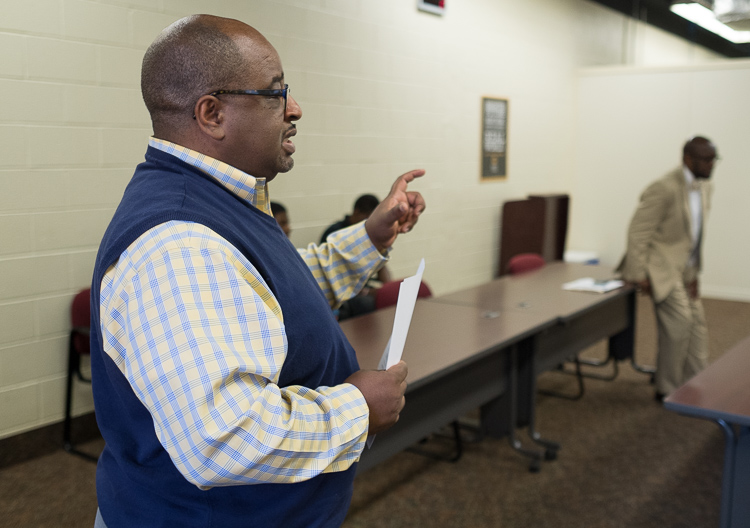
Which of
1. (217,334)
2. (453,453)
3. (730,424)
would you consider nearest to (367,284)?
(453,453)

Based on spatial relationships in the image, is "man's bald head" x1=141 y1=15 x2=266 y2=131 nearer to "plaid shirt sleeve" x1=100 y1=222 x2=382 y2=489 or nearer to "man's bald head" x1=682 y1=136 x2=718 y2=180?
"plaid shirt sleeve" x1=100 y1=222 x2=382 y2=489

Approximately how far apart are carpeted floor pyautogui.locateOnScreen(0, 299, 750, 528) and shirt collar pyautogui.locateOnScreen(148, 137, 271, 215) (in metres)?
1.92

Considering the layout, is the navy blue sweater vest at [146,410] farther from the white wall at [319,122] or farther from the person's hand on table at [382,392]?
the white wall at [319,122]

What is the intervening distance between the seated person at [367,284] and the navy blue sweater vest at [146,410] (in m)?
2.53

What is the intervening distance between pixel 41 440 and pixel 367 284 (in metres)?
1.81

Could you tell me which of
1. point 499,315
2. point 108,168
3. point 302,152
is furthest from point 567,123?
point 108,168

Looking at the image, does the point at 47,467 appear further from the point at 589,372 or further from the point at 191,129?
the point at 589,372

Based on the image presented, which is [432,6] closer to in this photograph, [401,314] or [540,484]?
[540,484]

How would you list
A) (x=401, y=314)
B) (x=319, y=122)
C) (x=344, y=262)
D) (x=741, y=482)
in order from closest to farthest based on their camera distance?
(x=401, y=314)
(x=344, y=262)
(x=741, y=482)
(x=319, y=122)

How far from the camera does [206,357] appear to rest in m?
0.77

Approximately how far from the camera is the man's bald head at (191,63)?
0.95 metres

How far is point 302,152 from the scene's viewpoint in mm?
4172

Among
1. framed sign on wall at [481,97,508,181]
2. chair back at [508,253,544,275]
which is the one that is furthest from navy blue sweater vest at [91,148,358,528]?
framed sign on wall at [481,97,508,181]

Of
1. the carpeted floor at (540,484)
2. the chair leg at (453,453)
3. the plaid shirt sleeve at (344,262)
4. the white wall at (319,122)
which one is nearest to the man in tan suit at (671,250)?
the carpeted floor at (540,484)
